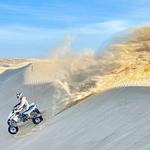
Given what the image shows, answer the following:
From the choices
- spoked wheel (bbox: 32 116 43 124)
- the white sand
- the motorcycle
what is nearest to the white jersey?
the motorcycle

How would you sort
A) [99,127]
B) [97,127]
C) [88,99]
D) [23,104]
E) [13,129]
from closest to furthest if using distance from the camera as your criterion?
[99,127] < [97,127] < [88,99] < [23,104] < [13,129]

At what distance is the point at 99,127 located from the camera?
1457 cm

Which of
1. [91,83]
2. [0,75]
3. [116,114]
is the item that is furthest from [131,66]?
[0,75]

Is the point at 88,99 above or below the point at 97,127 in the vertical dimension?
below

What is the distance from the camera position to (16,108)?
20.7 meters

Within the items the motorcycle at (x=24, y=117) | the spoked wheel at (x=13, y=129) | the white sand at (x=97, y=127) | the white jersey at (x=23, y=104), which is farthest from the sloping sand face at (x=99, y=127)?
the white jersey at (x=23, y=104)

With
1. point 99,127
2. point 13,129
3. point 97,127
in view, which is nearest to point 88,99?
point 13,129

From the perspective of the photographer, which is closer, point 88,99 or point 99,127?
point 99,127

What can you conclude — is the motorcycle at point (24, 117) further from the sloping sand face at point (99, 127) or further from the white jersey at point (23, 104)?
the sloping sand face at point (99, 127)

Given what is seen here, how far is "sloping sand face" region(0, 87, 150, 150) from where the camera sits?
12414 mm

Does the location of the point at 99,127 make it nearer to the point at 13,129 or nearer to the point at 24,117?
the point at 24,117

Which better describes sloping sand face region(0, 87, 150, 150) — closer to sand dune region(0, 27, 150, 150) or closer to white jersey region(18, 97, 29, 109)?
sand dune region(0, 27, 150, 150)

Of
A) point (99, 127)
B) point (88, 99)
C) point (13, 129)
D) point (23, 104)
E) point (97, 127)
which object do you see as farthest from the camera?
point (13, 129)

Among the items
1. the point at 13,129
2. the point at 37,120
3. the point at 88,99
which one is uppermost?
the point at 88,99
